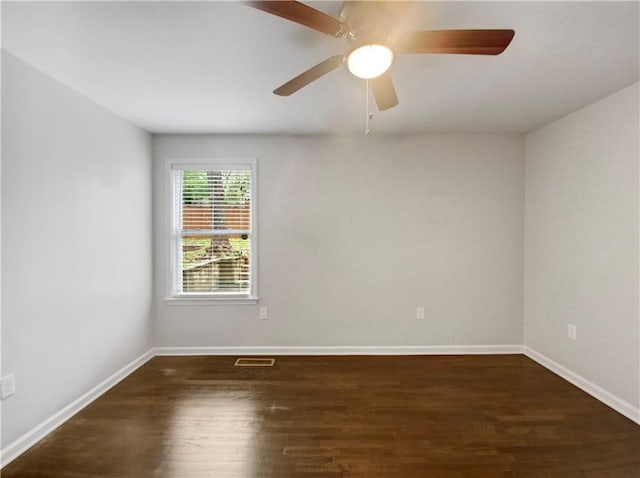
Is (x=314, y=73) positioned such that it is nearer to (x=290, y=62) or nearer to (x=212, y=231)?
(x=290, y=62)

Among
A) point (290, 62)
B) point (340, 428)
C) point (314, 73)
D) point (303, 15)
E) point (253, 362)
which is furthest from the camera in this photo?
point (253, 362)

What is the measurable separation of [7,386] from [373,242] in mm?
2981

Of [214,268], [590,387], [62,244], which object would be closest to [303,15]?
[62,244]

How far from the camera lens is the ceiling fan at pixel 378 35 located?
1.26 m

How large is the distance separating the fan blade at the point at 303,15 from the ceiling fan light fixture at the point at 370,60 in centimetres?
11

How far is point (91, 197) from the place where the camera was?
97.6 inches

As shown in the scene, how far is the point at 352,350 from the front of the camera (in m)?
3.39

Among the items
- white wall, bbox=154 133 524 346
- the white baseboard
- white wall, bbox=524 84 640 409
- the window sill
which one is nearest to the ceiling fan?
white wall, bbox=524 84 640 409

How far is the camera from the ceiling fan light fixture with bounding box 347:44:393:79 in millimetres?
1381

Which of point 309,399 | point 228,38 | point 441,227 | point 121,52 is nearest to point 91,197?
point 121,52

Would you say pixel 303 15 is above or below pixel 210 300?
above

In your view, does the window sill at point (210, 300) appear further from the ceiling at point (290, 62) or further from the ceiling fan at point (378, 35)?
the ceiling fan at point (378, 35)

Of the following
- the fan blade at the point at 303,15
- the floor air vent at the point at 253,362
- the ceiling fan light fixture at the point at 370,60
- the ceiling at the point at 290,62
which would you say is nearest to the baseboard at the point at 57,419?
the floor air vent at the point at 253,362

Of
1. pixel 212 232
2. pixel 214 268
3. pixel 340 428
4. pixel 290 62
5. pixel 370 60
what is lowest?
pixel 340 428
